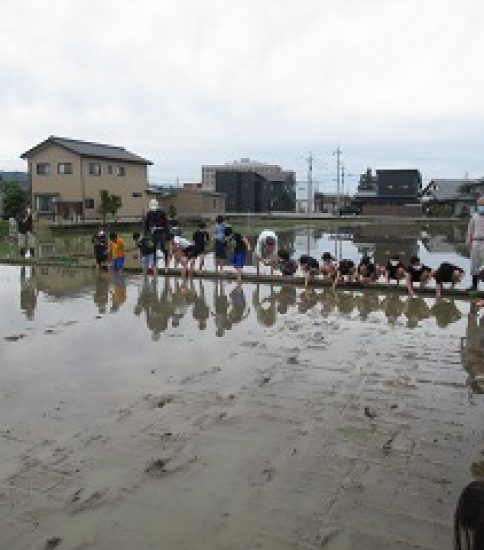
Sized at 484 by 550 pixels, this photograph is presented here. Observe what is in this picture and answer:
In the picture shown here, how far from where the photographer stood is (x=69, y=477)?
3789mm

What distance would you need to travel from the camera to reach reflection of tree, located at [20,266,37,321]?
9391 millimetres

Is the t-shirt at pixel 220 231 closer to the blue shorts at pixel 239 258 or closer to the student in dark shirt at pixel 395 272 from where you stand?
the blue shorts at pixel 239 258

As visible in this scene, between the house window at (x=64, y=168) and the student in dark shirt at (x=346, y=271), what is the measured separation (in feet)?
106

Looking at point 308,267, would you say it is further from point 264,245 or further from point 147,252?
point 147,252

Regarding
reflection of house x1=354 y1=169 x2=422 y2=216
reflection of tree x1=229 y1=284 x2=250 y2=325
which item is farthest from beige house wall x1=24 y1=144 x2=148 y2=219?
reflection of tree x1=229 y1=284 x2=250 y2=325

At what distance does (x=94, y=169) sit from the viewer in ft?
134

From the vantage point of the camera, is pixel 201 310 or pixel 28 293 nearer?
pixel 201 310

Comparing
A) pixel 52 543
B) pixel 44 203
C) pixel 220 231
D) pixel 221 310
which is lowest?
pixel 52 543

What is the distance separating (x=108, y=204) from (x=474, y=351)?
35007mm

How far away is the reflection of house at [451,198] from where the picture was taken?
57.0m

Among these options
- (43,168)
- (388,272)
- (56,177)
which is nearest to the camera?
(388,272)

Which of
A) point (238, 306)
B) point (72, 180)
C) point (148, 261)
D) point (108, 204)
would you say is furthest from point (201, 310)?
point (72, 180)

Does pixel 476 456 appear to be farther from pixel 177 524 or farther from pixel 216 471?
pixel 177 524

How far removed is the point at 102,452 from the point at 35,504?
0.73 metres
